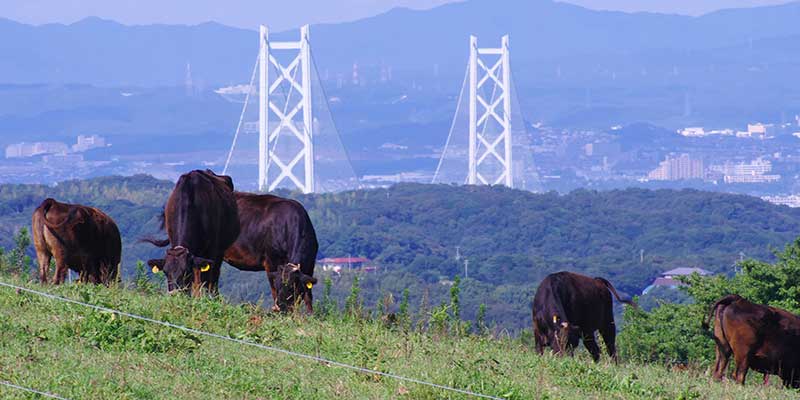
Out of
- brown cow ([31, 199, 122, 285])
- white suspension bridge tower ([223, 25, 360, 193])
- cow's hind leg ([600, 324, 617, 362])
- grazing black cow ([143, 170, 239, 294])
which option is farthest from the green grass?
white suspension bridge tower ([223, 25, 360, 193])

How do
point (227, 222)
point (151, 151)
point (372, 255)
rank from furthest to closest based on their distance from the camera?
point (151, 151), point (372, 255), point (227, 222)

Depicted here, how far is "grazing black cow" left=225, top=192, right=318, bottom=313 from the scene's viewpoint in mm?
12391

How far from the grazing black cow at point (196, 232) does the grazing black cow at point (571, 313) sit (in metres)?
2.58

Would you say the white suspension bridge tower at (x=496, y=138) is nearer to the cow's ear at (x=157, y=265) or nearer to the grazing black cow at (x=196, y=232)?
the grazing black cow at (x=196, y=232)

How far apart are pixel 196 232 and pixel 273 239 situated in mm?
1235

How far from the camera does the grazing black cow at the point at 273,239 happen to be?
40.7 ft

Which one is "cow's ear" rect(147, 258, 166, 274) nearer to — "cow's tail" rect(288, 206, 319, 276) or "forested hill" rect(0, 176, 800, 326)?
"cow's tail" rect(288, 206, 319, 276)

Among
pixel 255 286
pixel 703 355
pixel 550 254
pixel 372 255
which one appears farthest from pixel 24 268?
pixel 550 254

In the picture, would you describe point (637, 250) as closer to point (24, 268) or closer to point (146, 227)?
point (146, 227)

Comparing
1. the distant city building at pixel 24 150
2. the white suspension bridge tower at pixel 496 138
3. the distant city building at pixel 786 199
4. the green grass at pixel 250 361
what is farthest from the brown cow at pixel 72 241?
the distant city building at pixel 24 150

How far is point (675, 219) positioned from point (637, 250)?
378 inches

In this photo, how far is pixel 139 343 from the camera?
8227mm

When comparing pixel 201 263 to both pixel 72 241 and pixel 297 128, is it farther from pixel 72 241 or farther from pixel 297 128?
pixel 297 128

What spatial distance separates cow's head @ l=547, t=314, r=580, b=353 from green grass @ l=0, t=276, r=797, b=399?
4.78ft
